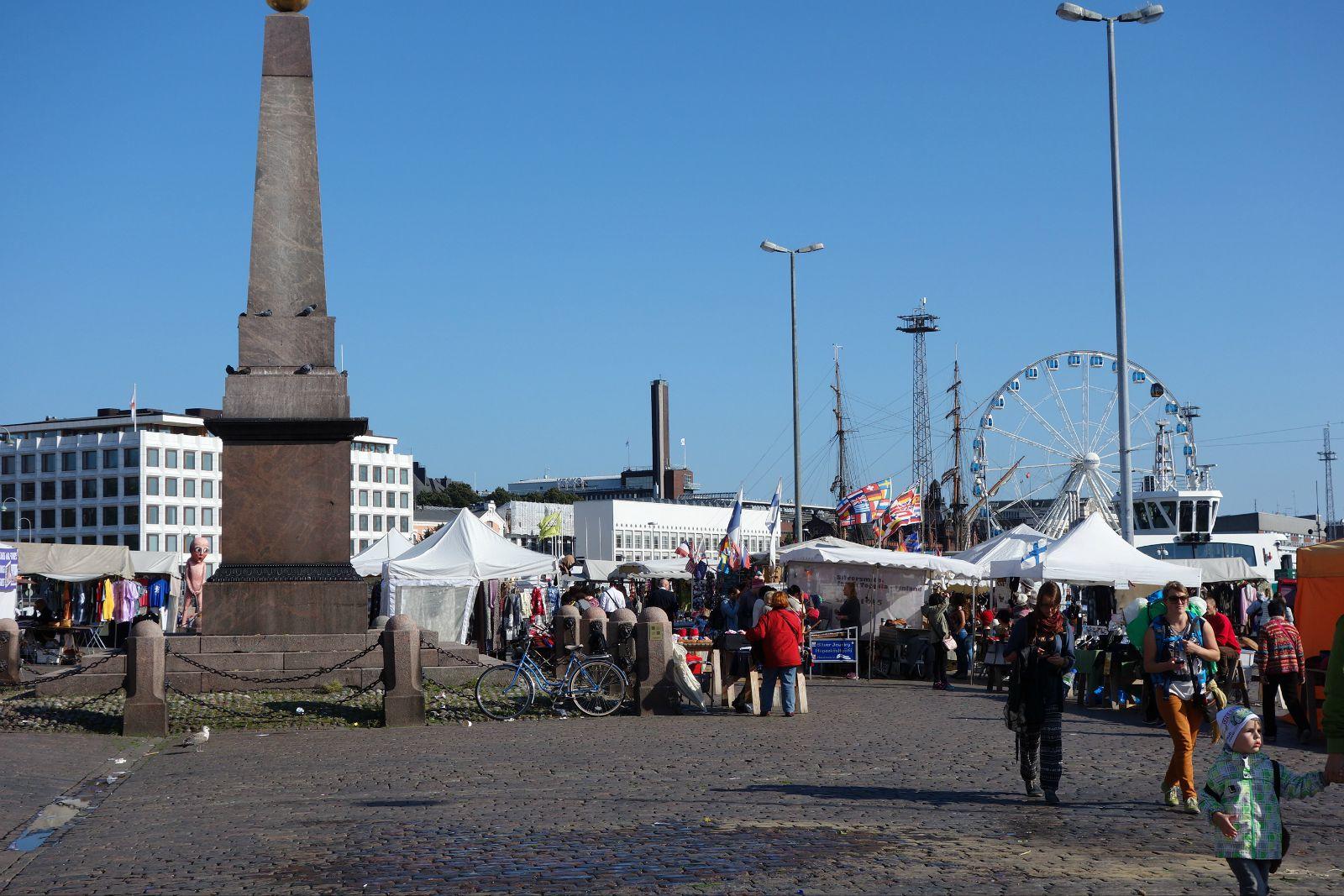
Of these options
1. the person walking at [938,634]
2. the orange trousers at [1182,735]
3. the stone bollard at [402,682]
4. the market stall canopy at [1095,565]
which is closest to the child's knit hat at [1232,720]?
the orange trousers at [1182,735]

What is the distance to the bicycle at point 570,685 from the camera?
1817 centimetres

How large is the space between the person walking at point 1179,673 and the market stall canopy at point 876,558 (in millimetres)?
17058

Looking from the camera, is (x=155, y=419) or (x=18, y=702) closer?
(x=18, y=702)

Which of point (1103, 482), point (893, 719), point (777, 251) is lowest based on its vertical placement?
point (893, 719)

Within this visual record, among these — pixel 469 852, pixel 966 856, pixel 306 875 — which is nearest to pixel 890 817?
pixel 966 856

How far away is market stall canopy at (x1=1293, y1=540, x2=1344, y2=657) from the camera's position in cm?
1672

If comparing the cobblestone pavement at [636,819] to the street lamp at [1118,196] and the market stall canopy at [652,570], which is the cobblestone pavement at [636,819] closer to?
the street lamp at [1118,196]

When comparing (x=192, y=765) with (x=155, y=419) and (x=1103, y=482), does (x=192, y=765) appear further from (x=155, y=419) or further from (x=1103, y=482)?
(x=155, y=419)

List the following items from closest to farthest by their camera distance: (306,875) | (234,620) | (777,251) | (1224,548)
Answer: (306,875)
(234,620)
(777,251)
(1224,548)

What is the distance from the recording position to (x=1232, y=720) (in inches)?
265

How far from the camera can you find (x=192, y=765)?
13562 millimetres

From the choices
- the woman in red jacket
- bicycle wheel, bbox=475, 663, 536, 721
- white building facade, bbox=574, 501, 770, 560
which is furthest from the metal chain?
white building facade, bbox=574, 501, 770, 560

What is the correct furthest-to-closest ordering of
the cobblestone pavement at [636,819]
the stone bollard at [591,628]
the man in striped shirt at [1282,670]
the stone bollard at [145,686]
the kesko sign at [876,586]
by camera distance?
the kesko sign at [876,586] < the stone bollard at [591,628] < the man in striped shirt at [1282,670] < the stone bollard at [145,686] < the cobblestone pavement at [636,819]

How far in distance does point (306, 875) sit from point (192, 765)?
590cm
